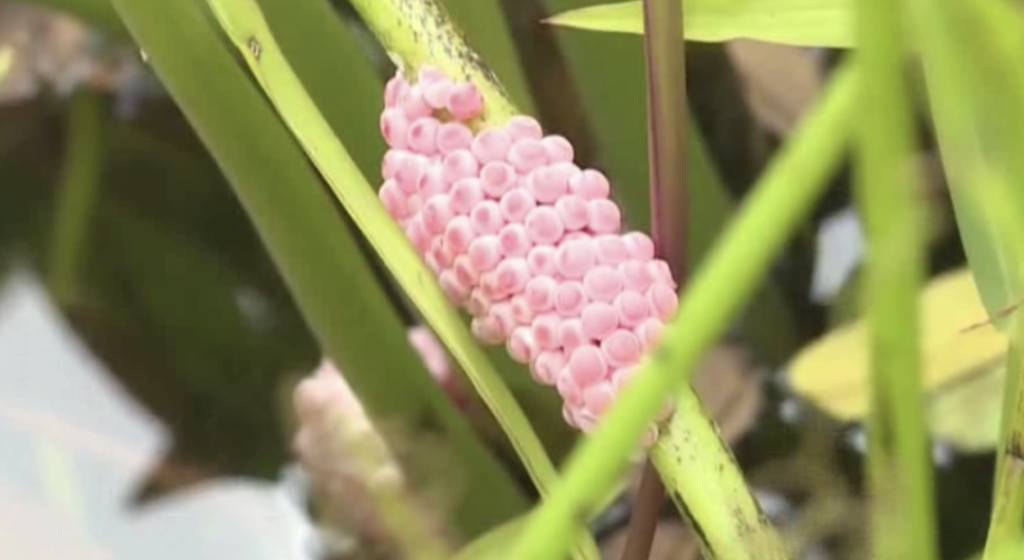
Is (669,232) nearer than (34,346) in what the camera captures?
Yes

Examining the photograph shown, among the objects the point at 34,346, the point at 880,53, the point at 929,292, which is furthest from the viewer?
the point at 34,346

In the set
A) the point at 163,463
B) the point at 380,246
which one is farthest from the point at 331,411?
the point at 380,246

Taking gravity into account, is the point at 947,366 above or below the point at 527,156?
below

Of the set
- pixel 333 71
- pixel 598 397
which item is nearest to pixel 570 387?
pixel 598 397

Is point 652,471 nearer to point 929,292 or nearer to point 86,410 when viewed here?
point 929,292

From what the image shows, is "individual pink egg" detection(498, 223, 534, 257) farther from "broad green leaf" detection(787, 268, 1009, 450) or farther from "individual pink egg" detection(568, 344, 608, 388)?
"broad green leaf" detection(787, 268, 1009, 450)

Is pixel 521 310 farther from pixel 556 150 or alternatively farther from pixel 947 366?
pixel 947 366
